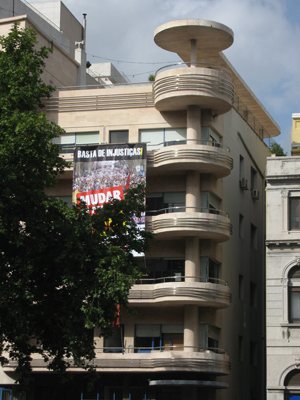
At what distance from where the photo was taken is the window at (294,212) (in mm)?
44844

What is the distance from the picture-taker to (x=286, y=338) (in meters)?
43.4

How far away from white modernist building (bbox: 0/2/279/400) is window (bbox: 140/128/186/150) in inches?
2.5

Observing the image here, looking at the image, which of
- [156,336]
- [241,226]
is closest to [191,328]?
[156,336]

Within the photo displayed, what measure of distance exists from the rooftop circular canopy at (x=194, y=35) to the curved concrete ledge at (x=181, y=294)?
44.8ft

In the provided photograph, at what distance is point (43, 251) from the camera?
32.7 meters

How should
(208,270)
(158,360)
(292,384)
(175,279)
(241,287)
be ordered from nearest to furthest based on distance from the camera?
(292,384), (158,360), (175,279), (208,270), (241,287)

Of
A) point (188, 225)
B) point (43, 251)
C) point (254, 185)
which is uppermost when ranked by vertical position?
point (254, 185)

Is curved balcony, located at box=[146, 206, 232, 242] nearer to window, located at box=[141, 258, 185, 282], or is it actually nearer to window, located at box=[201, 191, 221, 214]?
window, located at box=[201, 191, 221, 214]

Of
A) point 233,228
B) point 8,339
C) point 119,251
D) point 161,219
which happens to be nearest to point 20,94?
point 119,251

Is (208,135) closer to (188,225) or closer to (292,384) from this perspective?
(188,225)

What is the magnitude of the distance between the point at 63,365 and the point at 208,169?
18.4 m

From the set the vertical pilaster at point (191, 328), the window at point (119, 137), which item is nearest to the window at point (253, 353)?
the vertical pilaster at point (191, 328)

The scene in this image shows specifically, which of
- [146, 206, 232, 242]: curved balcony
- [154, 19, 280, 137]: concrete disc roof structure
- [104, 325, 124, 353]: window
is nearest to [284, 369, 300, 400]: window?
[146, 206, 232, 242]: curved balcony

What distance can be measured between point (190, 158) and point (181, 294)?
24.2 feet
